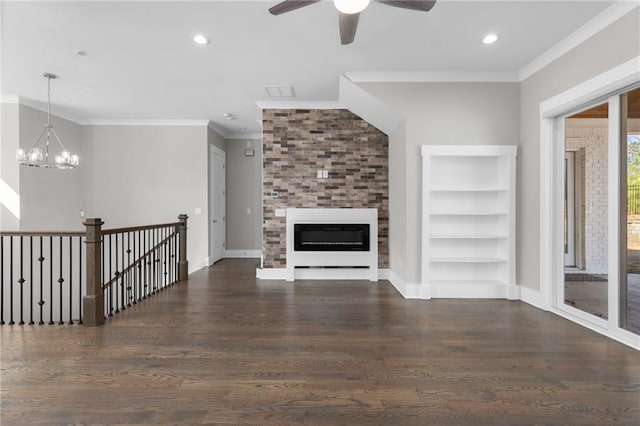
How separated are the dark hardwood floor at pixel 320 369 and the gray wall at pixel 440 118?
1.25 m

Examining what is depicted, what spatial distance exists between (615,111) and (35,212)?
776 centimetres

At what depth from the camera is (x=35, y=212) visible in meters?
5.63

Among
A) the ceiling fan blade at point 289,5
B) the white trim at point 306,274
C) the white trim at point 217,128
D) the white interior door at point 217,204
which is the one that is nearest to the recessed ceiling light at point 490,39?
the ceiling fan blade at point 289,5

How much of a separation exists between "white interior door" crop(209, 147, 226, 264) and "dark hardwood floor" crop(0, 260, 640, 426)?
322 centimetres

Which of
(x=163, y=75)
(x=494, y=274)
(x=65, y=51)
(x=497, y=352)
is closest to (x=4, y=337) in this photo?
(x=65, y=51)

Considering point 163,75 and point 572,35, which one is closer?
point 572,35

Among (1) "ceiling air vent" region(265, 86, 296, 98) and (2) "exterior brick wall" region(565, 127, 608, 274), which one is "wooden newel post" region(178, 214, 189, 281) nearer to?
(1) "ceiling air vent" region(265, 86, 296, 98)

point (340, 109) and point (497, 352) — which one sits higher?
point (340, 109)

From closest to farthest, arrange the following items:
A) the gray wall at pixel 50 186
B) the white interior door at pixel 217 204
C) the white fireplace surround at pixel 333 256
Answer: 1. the white fireplace surround at pixel 333 256
2. the gray wall at pixel 50 186
3. the white interior door at pixel 217 204

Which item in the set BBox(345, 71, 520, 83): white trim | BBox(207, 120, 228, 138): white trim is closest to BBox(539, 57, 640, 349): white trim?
BBox(345, 71, 520, 83): white trim

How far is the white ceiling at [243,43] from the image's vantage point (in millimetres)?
2900

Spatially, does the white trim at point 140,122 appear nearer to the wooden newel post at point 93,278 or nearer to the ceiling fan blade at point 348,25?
the wooden newel post at point 93,278

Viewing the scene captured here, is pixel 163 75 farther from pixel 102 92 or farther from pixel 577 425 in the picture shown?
pixel 577 425

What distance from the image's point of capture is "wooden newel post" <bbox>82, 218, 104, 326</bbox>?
3273 millimetres
